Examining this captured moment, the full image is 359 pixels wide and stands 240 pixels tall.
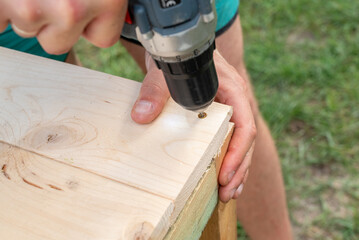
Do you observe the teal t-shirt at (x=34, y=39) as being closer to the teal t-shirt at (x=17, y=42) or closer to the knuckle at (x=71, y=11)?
the teal t-shirt at (x=17, y=42)

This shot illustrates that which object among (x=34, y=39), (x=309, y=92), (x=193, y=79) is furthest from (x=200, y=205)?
(x=309, y=92)

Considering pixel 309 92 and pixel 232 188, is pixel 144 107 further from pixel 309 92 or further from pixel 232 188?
pixel 309 92

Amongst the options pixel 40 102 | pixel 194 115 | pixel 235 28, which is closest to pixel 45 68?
pixel 40 102

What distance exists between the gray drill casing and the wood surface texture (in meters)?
0.18

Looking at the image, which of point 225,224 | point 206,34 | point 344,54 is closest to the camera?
point 206,34

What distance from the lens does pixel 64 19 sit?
0.61 meters

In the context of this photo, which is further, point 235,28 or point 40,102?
point 235,28

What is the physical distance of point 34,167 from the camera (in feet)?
2.48

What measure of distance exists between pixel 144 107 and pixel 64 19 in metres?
0.23

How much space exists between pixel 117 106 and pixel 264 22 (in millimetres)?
1837

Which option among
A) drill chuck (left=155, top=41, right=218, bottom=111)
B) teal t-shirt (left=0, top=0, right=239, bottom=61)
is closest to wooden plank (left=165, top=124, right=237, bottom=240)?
drill chuck (left=155, top=41, right=218, bottom=111)

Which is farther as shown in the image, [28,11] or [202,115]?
[202,115]

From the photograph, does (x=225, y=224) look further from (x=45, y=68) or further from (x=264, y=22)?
(x=264, y=22)

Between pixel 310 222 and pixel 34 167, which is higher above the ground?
pixel 34 167
